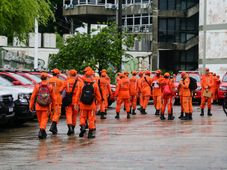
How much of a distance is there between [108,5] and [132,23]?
2.95 m

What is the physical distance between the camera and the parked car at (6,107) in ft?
58.0

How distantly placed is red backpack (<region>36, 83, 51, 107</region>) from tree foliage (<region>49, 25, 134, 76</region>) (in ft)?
69.6

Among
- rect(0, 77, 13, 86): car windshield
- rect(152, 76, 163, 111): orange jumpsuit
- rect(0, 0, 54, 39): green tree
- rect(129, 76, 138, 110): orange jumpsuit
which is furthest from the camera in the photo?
rect(129, 76, 138, 110): orange jumpsuit

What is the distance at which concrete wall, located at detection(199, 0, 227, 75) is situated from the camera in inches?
2121

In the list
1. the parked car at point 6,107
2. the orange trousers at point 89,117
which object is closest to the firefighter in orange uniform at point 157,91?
the parked car at point 6,107

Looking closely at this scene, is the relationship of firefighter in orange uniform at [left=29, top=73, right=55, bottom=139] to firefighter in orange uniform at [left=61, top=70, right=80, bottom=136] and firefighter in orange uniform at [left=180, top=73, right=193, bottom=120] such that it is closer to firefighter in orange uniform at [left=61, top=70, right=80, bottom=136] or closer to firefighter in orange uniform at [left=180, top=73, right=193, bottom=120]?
firefighter in orange uniform at [left=61, top=70, right=80, bottom=136]

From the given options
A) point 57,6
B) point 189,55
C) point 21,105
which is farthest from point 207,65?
point 21,105

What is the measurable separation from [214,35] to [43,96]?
4002cm

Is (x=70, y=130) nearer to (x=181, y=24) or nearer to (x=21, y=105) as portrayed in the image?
(x=21, y=105)

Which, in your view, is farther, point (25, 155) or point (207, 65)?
point (207, 65)

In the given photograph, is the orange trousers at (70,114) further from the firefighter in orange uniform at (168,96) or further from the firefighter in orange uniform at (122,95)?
the firefighter in orange uniform at (122,95)

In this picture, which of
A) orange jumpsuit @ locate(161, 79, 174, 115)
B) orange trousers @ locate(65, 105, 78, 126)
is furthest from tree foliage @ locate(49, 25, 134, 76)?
orange trousers @ locate(65, 105, 78, 126)

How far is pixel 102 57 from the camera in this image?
3825 cm

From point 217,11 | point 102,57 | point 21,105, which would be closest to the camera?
point 21,105
